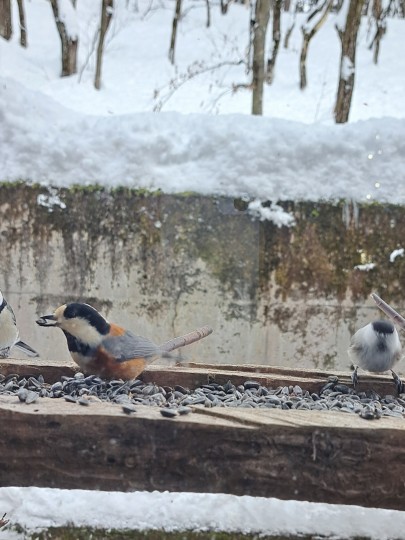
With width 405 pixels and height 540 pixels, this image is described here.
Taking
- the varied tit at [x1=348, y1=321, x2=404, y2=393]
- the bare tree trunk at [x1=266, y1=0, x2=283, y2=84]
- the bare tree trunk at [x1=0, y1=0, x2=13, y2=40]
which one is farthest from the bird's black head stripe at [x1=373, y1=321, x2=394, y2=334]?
the bare tree trunk at [x1=0, y1=0, x2=13, y2=40]

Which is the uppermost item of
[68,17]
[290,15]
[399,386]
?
[290,15]

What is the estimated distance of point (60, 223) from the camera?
9.80 feet

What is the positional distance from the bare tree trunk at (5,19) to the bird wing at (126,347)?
5.72 m

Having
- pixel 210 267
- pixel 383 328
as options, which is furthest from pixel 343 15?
pixel 383 328

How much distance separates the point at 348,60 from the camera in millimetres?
4074

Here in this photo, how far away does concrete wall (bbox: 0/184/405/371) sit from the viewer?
2.98 meters

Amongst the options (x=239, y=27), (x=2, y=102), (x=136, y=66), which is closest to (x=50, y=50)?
(x=136, y=66)

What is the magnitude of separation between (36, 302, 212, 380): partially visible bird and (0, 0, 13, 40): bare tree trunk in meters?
5.69

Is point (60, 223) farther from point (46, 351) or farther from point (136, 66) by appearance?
point (136, 66)

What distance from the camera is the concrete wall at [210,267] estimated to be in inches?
117

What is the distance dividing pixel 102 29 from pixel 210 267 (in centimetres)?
389

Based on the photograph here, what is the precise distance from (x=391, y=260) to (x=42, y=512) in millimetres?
2087

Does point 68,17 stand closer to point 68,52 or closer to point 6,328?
point 68,52

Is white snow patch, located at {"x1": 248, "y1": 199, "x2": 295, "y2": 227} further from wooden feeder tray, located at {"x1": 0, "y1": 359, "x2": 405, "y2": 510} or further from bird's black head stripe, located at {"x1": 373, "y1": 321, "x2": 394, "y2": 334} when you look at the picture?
wooden feeder tray, located at {"x1": 0, "y1": 359, "x2": 405, "y2": 510}
